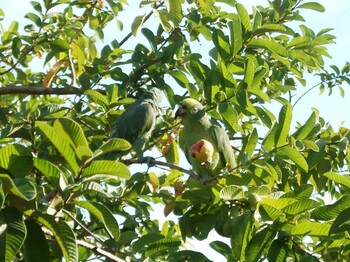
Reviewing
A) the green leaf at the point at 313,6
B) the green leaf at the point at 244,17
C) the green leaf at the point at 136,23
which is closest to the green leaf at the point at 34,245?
the green leaf at the point at 244,17

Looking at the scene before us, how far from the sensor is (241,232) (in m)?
2.13

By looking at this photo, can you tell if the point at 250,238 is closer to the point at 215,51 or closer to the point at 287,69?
the point at 215,51

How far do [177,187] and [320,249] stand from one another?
2.76 feet

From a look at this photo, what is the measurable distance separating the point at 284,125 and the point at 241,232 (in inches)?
21.6

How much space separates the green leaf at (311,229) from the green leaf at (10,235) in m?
0.97

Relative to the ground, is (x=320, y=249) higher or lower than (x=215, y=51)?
lower

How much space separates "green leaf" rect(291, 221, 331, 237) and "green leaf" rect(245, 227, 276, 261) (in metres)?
0.08

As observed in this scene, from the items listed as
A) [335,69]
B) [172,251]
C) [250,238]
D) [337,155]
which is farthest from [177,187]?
[335,69]

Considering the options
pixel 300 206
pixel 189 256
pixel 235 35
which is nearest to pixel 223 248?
pixel 189 256

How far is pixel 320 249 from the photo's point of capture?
86.3 inches

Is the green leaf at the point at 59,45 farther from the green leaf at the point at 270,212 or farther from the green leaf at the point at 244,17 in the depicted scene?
the green leaf at the point at 270,212

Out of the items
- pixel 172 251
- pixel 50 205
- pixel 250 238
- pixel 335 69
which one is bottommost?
pixel 172 251

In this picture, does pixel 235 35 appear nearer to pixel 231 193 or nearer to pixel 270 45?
pixel 270 45

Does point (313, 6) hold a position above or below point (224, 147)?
above
